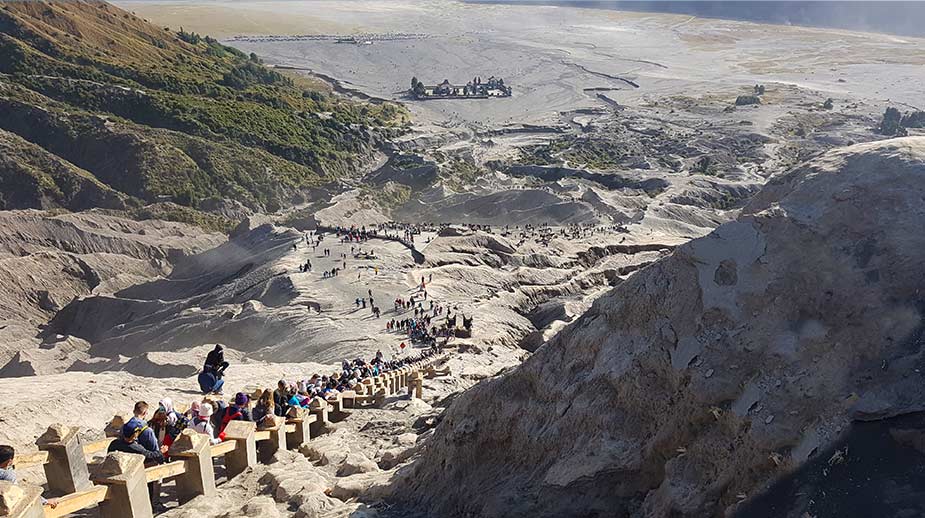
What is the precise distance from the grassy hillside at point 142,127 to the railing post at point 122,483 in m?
44.1

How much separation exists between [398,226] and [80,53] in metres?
43.3

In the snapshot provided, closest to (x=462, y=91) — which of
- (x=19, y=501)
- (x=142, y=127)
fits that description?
(x=142, y=127)

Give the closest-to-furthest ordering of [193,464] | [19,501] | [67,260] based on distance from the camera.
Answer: [19,501] → [193,464] → [67,260]

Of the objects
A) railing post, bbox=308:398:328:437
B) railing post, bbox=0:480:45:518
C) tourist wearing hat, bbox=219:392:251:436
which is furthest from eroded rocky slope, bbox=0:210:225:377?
railing post, bbox=0:480:45:518

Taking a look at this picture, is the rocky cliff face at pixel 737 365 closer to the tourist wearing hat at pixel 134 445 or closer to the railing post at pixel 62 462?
the tourist wearing hat at pixel 134 445

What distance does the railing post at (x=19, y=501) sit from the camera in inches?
189

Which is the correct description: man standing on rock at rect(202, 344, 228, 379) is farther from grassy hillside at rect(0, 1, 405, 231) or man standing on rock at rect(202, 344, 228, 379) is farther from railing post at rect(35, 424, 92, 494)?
grassy hillside at rect(0, 1, 405, 231)

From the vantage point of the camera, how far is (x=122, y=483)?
5.99 metres

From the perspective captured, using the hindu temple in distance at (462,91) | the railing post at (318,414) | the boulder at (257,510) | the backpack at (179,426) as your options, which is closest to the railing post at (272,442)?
the backpack at (179,426)

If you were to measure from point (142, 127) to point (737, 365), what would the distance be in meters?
59.1

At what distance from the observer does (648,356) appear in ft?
20.1

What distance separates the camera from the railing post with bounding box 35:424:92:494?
21.2 feet

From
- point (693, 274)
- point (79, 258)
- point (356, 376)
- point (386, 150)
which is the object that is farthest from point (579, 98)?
point (693, 274)

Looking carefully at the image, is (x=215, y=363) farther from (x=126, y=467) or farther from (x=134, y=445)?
(x=126, y=467)
